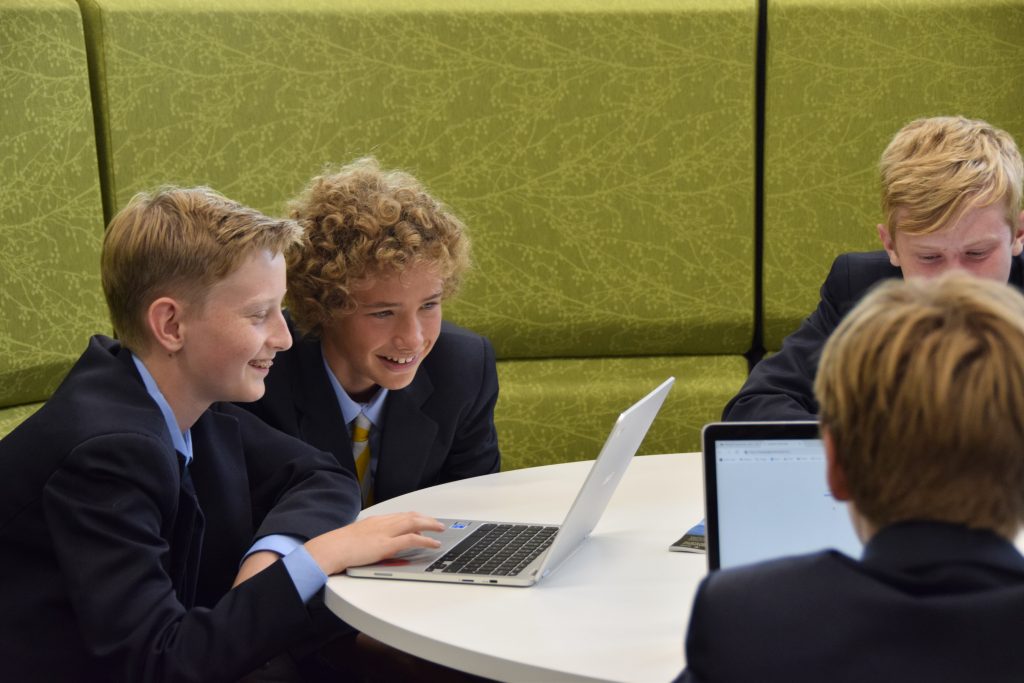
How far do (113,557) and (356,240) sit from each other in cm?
69

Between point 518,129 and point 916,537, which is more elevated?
point 518,129

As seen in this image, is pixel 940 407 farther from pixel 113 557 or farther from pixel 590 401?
pixel 590 401

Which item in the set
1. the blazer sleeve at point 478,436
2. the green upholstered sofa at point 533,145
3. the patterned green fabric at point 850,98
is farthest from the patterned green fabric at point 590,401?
the blazer sleeve at point 478,436

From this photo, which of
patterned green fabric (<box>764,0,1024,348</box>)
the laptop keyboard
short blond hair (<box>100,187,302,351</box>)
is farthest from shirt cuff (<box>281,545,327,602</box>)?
patterned green fabric (<box>764,0,1024,348</box>)

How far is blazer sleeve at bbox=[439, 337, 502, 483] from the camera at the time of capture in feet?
6.55

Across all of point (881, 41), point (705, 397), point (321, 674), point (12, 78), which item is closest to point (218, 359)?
point (321, 674)

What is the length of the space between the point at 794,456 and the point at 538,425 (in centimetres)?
160

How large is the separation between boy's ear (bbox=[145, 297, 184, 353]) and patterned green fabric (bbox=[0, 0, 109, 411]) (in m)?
0.92

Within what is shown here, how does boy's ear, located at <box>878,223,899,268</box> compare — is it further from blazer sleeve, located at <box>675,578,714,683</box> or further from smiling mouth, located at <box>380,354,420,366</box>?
blazer sleeve, located at <box>675,578,714,683</box>

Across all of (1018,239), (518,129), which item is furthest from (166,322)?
(518,129)

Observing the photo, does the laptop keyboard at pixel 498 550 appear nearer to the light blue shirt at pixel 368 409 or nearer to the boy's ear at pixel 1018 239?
the light blue shirt at pixel 368 409

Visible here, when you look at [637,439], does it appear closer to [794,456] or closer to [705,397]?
[794,456]

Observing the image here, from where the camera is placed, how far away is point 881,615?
0.73m

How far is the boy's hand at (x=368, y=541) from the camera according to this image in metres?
1.33
